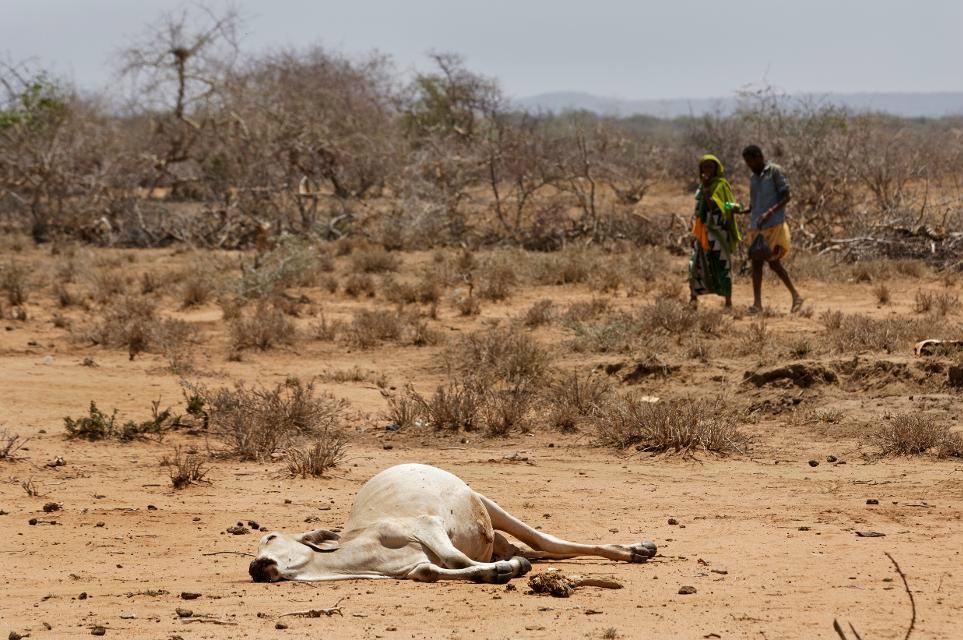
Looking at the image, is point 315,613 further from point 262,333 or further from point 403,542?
point 262,333

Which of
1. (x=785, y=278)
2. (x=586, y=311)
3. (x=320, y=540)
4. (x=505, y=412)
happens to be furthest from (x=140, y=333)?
(x=320, y=540)

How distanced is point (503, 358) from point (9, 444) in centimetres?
415

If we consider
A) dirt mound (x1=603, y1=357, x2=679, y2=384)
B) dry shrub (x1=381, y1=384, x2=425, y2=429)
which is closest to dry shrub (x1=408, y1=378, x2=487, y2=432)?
dry shrub (x1=381, y1=384, x2=425, y2=429)

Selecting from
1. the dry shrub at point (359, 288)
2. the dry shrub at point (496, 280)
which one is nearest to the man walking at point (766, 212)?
the dry shrub at point (496, 280)

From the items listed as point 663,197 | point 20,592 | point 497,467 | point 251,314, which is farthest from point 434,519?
point 663,197

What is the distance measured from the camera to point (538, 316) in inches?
513

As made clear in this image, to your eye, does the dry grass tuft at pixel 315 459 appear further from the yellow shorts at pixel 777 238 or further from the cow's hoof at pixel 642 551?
the yellow shorts at pixel 777 238

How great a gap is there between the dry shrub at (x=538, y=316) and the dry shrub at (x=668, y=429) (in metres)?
4.46

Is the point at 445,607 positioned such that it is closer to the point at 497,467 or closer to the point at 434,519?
the point at 434,519

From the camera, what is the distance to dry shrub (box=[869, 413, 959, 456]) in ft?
24.7

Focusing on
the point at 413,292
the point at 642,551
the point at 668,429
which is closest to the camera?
the point at 642,551

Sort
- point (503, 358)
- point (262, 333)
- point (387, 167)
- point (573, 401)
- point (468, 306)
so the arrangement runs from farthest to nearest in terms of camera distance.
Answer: point (387, 167)
point (468, 306)
point (262, 333)
point (503, 358)
point (573, 401)

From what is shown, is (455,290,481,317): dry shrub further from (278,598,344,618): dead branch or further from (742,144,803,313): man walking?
(278,598,344,618): dead branch

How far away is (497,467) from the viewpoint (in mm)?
7641
